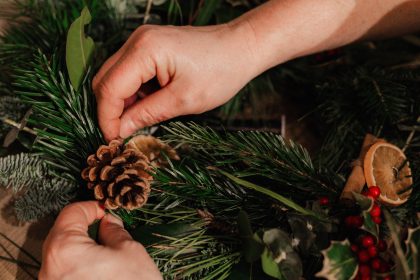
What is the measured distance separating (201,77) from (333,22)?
0.25 m

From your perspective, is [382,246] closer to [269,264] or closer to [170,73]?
[269,264]

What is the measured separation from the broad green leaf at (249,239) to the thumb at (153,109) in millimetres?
222

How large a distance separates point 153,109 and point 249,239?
0.84 ft

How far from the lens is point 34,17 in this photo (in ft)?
2.45

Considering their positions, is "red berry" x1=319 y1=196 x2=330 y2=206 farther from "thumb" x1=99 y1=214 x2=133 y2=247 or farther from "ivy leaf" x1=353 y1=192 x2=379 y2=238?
"thumb" x1=99 y1=214 x2=133 y2=247

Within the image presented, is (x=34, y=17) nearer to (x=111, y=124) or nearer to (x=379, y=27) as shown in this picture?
(x=111, y=124)

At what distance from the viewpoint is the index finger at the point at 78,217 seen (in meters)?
0.52

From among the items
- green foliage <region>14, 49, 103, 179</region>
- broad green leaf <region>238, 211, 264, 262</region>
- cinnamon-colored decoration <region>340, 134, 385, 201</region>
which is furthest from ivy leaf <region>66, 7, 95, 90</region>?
cinnamon-colored decoration <region>340, 134, 385, 201</region>

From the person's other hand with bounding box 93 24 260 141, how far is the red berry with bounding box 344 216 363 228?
0.88ft

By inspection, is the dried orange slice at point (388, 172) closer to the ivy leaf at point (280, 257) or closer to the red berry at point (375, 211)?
the red berry at point (375, 211)

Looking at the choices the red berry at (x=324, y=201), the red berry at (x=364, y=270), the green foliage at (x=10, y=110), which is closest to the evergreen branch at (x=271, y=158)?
the red berry at (x=324, y=201)

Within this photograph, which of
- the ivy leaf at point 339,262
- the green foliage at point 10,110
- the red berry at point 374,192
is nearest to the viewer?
the ivy leaf at point 339,262

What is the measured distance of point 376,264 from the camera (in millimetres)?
496

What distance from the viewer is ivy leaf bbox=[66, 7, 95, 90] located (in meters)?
0.57
